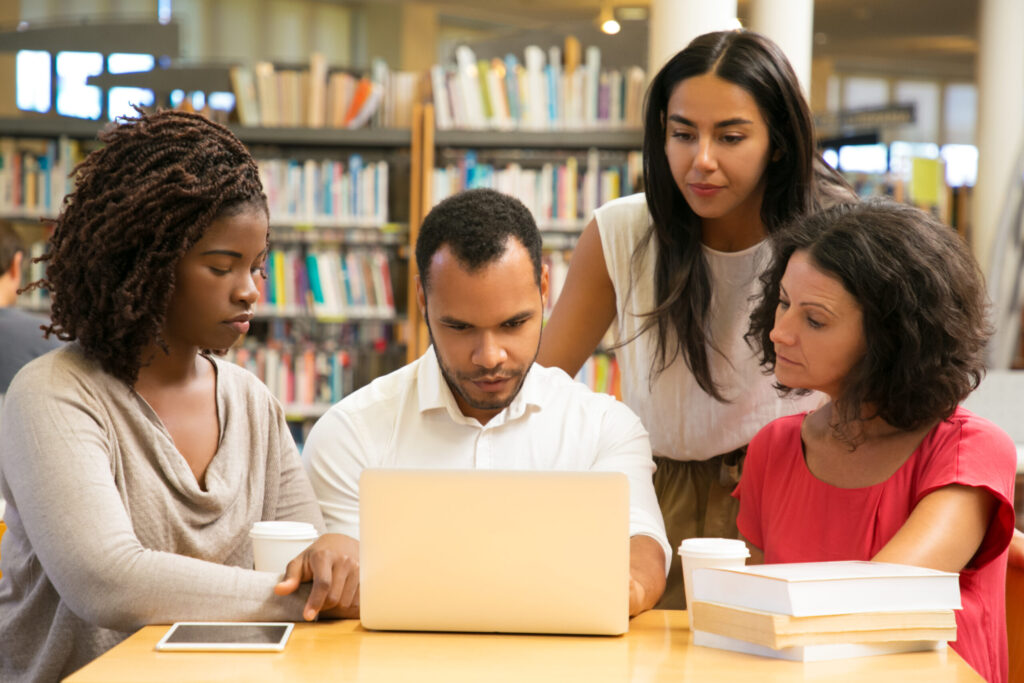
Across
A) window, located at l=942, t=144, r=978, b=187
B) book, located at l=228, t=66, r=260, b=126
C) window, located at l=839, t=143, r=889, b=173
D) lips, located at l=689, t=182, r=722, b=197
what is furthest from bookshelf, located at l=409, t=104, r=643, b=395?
window, located at l=942, t=144, r=978, b=187

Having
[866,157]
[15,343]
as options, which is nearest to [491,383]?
[15,343]

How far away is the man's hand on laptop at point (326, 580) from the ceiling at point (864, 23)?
731 cm

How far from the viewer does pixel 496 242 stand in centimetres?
163

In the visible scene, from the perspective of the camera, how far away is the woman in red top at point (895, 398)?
148cm

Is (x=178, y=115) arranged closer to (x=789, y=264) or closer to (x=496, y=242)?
(x=496, y=242)

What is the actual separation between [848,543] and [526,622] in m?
0.55

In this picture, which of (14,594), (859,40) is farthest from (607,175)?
(859,40)

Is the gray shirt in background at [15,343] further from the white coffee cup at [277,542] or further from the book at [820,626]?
the book at [820,626]

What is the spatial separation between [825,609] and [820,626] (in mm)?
19

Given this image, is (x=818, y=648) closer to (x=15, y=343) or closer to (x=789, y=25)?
(x=15, y=343)

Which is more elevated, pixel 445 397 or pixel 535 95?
pixel 535 95

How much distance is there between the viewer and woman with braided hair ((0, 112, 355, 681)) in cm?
130

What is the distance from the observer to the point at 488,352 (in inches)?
62.6

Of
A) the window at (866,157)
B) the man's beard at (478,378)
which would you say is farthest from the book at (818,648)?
the window at (866,157)
